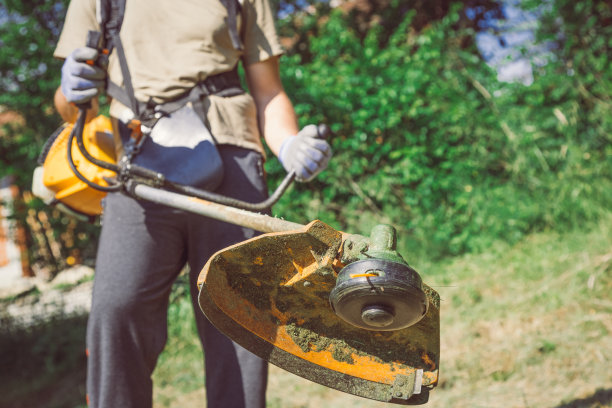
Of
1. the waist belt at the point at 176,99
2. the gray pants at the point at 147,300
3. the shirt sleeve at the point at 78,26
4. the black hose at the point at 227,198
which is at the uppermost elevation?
the shirt sleeve at the point at 78,26

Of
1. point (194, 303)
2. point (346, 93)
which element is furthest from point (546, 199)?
point (194, 303)

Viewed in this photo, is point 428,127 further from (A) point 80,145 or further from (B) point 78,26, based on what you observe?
(A) point 80,145

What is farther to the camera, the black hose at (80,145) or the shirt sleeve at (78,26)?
the shirt sleeve at (78,26)

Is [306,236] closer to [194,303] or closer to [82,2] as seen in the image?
[194,303]

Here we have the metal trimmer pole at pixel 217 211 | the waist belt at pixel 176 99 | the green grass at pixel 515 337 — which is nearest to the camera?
the metal trimmer pole at pixel 217 211

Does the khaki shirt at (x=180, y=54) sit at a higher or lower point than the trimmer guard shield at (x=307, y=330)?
higher

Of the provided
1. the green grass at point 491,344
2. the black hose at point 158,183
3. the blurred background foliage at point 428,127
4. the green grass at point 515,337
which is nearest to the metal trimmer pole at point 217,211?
the black hose at point 158,183

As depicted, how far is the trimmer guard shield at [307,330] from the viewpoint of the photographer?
1.28 m

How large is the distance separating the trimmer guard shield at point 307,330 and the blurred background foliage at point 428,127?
332 cm

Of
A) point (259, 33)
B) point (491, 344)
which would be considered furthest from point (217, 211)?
point (491, 344)

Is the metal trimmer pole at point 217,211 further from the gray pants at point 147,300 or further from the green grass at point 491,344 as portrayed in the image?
the green grass at point 491,344

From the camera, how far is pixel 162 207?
5.27ft

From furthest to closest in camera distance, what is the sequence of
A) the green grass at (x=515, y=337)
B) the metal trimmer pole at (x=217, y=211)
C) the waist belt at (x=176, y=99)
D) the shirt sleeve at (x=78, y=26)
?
1. the green grass at (x=515, y=337)
2. the shirt sleeve at (x=78, y=26)
3. the waist belt at (x=176, y=99)
4. the metal trimmer pole at (x=217, y=211)

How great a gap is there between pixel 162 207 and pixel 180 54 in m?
0.48
